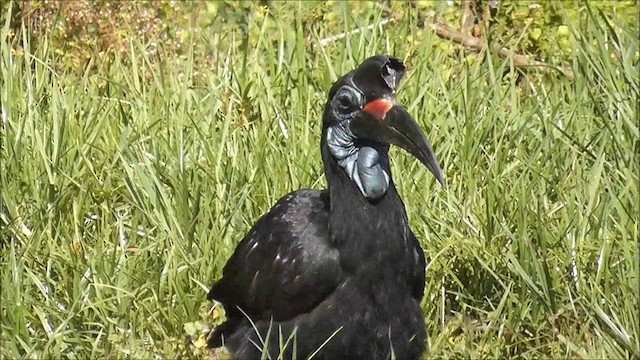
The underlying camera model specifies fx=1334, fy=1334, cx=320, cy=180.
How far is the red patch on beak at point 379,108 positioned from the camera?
141 inches

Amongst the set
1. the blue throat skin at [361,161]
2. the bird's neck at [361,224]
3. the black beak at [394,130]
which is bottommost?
the bird's neck at [361,224]

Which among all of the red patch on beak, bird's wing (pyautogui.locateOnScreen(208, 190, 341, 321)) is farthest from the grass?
the red patch on beak

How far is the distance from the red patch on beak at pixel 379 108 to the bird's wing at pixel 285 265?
37 cm

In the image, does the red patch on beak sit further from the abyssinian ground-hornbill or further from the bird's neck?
the bird's neck

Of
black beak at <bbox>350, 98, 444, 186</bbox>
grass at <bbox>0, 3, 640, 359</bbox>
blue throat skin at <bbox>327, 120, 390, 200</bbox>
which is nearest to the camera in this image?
black beak at <bbox>350, 98, 444, 186</bbox>

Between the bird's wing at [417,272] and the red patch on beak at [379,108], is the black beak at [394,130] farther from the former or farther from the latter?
the bird's wing at [417,272]

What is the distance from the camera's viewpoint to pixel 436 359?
12.9ft

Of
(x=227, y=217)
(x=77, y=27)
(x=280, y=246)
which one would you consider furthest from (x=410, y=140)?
(x=77, y=27)

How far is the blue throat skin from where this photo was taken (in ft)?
11.9

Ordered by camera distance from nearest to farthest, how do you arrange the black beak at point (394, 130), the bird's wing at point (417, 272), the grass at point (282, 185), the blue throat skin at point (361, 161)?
1. the black beak at point (394, 130)
2. the blue throat skin at point (361, 161)
3. the bird's wing at point (417, 272)
4. the grass at point (282, 185)

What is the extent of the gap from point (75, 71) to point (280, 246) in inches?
89.8

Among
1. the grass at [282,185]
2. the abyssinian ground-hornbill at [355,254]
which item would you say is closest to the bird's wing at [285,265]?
the abyssinian ground-hornbill at [355,254]

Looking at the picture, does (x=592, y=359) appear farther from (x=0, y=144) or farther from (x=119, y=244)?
(x=0, y=144)

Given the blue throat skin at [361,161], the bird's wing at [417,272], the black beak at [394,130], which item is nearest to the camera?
the black beak at [394,130]
